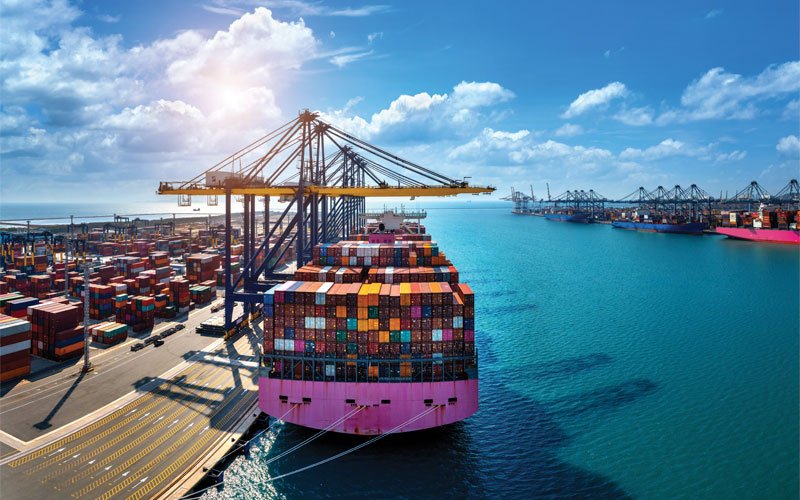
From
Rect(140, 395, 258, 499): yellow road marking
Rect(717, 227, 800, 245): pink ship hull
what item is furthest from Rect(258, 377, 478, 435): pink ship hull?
Rect(717, 227, 800, 245): pink ship hull

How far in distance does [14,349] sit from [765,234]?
20116 centimetres

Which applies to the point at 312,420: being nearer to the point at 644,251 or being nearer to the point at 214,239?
the point at 214,239

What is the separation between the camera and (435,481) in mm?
26562

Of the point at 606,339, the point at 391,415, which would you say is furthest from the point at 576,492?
the point at 606,339

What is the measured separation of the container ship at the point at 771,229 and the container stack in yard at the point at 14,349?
194 meters

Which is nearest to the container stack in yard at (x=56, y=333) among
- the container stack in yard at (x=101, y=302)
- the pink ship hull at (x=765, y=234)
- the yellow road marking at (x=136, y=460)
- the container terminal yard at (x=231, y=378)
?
the container terminal yard at (x=231, y=378)

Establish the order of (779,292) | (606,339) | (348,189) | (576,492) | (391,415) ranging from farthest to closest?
1. (779,292)
2. (348,189)
3. (606,339)
4. (391,415)
5. (576,492)

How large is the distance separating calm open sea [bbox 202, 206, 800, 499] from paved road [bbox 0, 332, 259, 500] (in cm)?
379

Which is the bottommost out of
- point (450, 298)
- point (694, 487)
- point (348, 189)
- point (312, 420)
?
point (694, 487)

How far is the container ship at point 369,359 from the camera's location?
30.1 metres

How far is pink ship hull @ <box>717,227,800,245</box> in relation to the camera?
141875mm

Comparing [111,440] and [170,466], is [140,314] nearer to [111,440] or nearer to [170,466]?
[111,440]

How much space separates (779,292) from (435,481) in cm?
7986

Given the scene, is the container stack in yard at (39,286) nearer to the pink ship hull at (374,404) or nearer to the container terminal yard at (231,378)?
the container terminal yard at (231,378)
